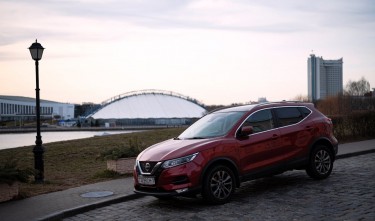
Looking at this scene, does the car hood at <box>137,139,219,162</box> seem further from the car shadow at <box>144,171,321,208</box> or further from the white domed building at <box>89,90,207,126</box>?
the white domed building at <box>89,90,207,126</box>

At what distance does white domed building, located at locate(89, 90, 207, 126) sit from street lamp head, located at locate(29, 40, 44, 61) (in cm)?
9207

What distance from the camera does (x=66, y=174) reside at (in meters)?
15.1

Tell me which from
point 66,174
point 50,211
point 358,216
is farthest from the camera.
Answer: point 66,174

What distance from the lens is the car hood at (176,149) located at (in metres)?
8.72

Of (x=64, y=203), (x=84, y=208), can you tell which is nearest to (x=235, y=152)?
(x=84, y=208)

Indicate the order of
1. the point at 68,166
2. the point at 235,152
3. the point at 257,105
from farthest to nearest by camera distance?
1. the point at 68,166
2. the point at 257,105
3. the point at 235,152

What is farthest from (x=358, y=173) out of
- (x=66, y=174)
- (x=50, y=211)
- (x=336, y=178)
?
(x=66, y=174)

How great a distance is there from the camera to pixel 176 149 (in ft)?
29.1

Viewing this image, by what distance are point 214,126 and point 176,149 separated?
153 centimetres

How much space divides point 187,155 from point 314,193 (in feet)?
9.56

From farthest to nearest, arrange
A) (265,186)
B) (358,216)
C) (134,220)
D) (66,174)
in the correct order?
(66,174)
(265,186)
(134,220)
(358,216)

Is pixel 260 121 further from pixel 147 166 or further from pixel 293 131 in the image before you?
pixel 147 166

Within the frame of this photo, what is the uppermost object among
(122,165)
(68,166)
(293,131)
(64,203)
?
(293,131)

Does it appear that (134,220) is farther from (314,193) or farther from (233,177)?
(314,193)
